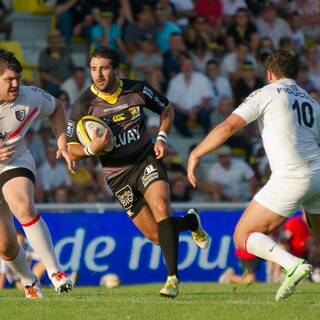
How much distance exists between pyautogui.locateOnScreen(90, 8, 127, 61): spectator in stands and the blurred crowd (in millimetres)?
18

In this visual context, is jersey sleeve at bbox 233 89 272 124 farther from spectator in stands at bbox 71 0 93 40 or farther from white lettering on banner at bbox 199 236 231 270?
spectator in stands at bbox 71 0 93 40

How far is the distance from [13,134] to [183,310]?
97.6 inches

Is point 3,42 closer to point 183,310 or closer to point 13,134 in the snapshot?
point 13,134

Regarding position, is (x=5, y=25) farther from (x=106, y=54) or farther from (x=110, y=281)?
(x=106, y=54)

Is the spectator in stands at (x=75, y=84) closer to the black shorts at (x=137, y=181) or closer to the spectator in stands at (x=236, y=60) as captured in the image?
the spectator in stands at (x=236, y=60)

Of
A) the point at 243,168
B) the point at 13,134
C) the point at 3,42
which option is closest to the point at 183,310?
the point at 13,134

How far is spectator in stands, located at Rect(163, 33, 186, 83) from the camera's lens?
21047mm

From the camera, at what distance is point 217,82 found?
69.3 ft

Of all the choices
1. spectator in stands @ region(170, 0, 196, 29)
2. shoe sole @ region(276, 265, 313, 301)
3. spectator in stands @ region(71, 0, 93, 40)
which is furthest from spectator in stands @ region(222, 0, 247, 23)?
shoe sole @ region(276, 265, 313, 301)

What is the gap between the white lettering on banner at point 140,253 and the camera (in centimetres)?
1703

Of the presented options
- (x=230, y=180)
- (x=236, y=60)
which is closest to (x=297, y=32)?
(x=236, y=60)

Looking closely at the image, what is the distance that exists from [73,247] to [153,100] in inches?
231

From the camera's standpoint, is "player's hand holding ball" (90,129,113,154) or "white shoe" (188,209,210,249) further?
"white shoe" (188,209,210,249)

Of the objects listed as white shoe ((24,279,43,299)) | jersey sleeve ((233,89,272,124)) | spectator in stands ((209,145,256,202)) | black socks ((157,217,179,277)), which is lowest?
spectator in stands ((209,145,256,202))
